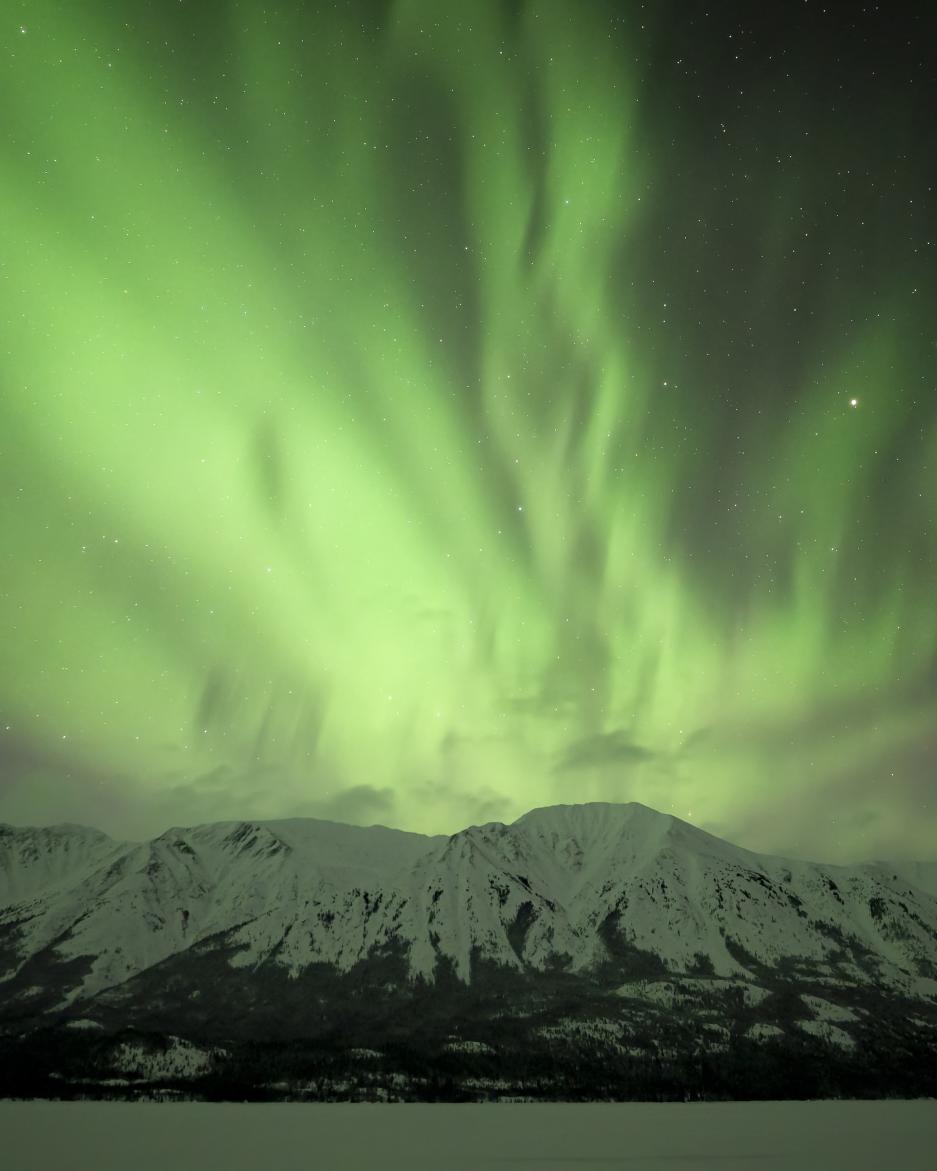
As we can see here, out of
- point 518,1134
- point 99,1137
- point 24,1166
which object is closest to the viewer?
point 24,1166

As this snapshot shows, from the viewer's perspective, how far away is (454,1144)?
464 ft

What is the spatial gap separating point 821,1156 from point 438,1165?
197 ft

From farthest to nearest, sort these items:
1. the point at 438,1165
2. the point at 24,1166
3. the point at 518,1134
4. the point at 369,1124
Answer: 1. the point at 369,1124
2. the point at 518,1134
3. the point at 438,1165
4. the point at 24,1166

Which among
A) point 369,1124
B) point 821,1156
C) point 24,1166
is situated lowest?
point 24,1166

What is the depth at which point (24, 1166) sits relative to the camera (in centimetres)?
9838

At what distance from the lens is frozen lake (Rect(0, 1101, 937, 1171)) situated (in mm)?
107500

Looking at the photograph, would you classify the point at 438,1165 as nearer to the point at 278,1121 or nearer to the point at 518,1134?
the point at 518,1134

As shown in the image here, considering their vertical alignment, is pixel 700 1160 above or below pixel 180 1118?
below

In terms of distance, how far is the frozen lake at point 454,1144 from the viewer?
107500mm

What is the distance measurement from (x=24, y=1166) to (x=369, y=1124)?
106326 millimetres

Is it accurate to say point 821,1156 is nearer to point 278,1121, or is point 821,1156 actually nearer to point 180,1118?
point 278,1121

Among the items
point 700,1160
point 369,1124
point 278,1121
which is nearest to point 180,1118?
point 278,1121

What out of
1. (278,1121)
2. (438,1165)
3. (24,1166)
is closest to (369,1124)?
(278,1121)

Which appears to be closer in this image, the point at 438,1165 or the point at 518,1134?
the point at 438,1165
